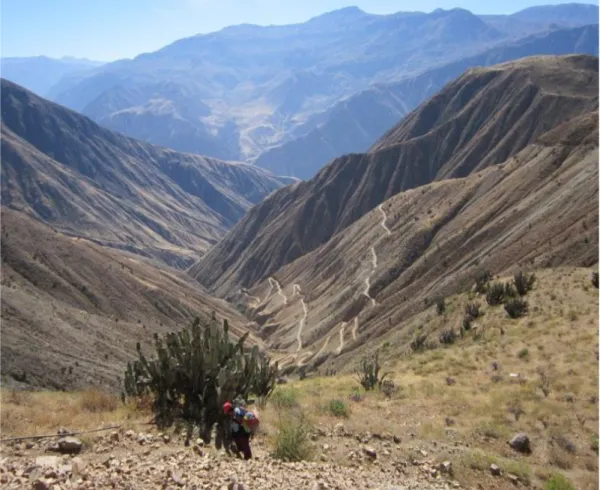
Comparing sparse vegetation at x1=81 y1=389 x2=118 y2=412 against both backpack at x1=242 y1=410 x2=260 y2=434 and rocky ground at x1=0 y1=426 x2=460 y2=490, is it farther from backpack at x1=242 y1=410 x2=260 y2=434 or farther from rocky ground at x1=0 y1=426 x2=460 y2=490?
backpack at x1=242 y1=410 x2=260 y2=434

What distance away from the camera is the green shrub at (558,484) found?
10.1 metres

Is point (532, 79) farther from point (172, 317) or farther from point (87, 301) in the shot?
point (87, 301)

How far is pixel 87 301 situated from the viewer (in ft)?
188

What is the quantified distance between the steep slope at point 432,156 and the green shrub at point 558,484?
369 ft

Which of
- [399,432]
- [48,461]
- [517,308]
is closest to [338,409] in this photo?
[399,432]

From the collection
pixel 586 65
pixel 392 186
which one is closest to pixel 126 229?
pixel 392 186

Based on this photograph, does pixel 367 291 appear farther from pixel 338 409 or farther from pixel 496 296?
pixel 338 409

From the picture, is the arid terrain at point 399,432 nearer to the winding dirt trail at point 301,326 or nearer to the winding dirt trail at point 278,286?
the winding dirt trail at point 301,326

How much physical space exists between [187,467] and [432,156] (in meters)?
137

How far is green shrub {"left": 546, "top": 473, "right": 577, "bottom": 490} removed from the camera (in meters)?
10.1

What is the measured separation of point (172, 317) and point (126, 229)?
131311mm

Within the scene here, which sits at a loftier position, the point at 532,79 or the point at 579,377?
the point at 532,79

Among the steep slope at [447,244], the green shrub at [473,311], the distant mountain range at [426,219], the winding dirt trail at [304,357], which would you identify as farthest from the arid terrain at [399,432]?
the winding dirt trail at [304,357]

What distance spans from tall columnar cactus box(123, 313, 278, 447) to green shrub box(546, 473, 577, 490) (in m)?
6.27
